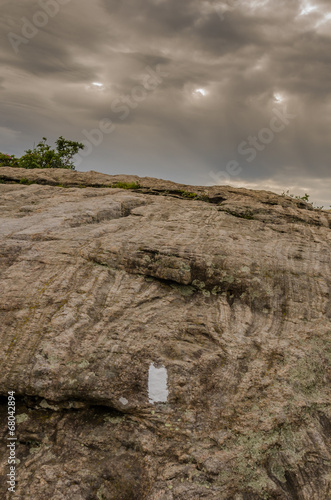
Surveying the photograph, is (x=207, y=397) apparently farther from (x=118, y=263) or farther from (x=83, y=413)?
(x=118, y=263)

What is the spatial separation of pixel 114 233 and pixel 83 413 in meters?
5.78

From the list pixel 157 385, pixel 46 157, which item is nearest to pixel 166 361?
pixel 157 385

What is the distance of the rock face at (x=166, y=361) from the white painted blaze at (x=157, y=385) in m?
0.03

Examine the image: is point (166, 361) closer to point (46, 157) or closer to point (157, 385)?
point (157, 385)

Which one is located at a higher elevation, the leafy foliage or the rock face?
the leafy foliage

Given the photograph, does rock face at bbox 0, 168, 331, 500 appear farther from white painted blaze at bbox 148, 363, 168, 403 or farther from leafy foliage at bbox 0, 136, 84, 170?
leafy foliage at bbox 0, 136, 84, 170

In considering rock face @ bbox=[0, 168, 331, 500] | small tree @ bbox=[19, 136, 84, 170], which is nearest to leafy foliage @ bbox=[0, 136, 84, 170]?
small tree @ bbox=[19, 136, 84, 170]

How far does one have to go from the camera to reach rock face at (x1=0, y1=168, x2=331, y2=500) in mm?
6422

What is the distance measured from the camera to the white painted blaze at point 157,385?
7.12 m

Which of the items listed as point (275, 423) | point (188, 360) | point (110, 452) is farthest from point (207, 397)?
point (110, 452)

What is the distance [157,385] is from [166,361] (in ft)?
1.86

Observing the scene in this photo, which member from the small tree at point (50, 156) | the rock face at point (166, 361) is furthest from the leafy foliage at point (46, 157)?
the rock face at point (166, 361)

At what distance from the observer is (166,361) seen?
7.45 m

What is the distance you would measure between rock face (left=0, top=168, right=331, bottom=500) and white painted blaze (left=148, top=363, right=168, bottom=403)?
31mm
